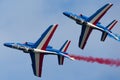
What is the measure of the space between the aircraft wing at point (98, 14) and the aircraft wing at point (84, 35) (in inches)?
90.4

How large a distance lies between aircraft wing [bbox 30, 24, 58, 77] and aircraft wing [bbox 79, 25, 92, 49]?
13076mm

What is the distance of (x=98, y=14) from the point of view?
192 m

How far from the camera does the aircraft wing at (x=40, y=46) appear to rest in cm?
18362

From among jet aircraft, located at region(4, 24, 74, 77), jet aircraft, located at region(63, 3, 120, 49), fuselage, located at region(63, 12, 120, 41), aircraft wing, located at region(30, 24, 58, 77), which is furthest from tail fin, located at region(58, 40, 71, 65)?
fuselage, located at region(63, 12, 120, 41)

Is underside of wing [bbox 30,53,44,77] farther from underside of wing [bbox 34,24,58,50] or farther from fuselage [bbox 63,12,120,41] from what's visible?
fuselage [bbox 63,12,120,41]

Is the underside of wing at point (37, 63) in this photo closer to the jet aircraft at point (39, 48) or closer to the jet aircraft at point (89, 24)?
the jet aircraft at point (39, 48)

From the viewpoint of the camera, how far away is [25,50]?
7318 inches

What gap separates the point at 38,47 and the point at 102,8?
1871 centimetres

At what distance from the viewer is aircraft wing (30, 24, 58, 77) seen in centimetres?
18362

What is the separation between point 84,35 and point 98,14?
718 centimetres

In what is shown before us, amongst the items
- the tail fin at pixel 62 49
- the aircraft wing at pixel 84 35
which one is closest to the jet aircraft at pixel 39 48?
the tail fin at pixel 62 49

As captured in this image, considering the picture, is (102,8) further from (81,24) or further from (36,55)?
(36,55)

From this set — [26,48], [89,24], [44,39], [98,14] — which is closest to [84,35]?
[89,24]

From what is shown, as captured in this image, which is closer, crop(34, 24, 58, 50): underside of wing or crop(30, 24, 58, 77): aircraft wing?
crop(34, 24, 58, 50): underside of wing
